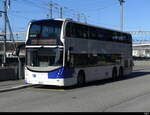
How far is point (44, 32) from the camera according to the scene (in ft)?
50.9

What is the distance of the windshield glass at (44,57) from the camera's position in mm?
14953

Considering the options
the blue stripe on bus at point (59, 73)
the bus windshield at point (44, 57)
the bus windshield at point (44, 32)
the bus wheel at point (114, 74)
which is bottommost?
the bus wheel at point (114, 74)

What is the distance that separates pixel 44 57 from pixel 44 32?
1.39 m

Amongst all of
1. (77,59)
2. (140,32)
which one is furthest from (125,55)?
(140,32)

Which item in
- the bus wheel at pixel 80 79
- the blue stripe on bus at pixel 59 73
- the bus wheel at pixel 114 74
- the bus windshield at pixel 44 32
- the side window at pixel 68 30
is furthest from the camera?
the bus wheel at pixel 114 74

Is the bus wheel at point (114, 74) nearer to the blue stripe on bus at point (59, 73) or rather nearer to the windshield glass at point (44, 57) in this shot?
the blue stripe on bus at point (59, 73)

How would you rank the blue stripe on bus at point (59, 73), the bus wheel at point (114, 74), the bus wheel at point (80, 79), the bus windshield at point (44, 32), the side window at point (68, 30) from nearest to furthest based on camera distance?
the blue stripe on bus at point (59, 73)
the bus windshield at point (44, 32)
the side window at point (68, 30)
the bus wheel at point (80, 79)
the bus wheel at point (114, 74)

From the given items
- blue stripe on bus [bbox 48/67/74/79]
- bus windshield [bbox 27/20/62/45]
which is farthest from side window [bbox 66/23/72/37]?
blue stripe on bus [bbox 48/67/74/79]

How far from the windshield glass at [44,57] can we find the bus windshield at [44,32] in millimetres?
428

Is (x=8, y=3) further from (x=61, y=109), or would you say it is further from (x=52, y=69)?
(x=61, y=109)

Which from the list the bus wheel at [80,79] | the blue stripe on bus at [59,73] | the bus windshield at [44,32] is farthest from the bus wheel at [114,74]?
the bus windshield at [44,32]

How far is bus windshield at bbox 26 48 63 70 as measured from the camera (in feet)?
49.1

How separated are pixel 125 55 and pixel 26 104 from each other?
15.0 metres

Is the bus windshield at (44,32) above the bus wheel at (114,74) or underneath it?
above
